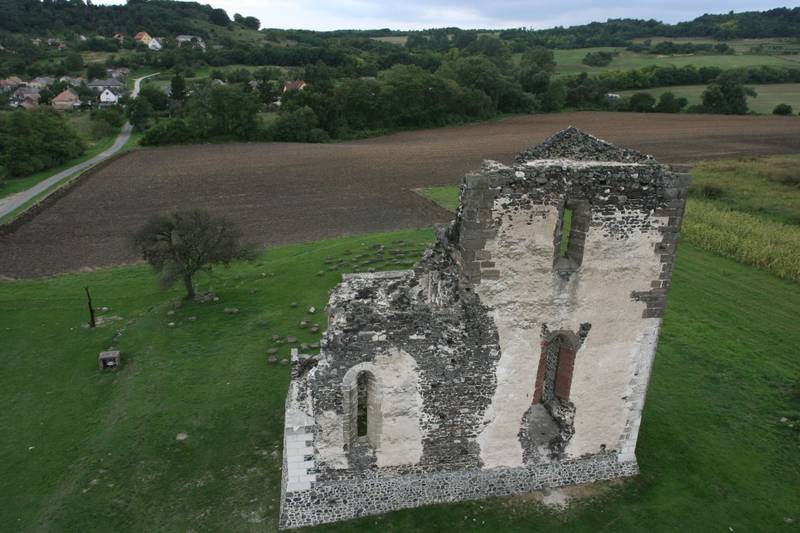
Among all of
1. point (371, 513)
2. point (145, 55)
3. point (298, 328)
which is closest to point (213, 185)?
point (298, 328)

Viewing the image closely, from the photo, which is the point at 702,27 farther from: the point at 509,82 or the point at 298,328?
the point at 298,328

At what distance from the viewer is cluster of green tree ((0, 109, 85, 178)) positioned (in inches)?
1999

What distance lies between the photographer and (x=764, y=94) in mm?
94688

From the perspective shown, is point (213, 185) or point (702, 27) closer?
point (213, 185)

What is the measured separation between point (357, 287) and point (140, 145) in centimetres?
6120

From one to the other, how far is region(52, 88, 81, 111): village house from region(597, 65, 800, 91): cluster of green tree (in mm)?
94654

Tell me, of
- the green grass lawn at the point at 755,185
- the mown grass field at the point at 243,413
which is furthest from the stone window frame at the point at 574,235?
the green grass lawn at the point at 755,185

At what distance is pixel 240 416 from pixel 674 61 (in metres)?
132

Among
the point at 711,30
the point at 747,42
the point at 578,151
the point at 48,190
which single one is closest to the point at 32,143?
the point at 48,190

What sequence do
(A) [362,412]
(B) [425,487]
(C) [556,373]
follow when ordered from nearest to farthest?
1. (B) [425,487]
2. (C) [556,373]
3. (A) [362,412]

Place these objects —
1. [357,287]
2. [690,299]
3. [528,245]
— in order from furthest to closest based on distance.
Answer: [690,299] < [357,287] < [528,245]

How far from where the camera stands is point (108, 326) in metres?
22.2

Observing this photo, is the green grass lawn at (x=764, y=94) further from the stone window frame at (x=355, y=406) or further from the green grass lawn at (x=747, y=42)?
the stone window frame at (x=355, y=406)

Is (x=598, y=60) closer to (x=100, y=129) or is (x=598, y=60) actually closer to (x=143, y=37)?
(x=100, y=129)
